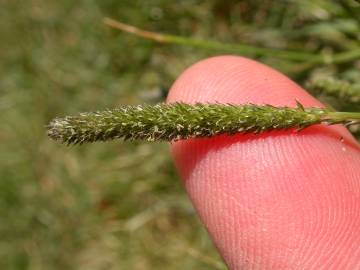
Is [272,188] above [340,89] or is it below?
below

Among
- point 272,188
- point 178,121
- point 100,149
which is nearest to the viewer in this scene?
point 178,121

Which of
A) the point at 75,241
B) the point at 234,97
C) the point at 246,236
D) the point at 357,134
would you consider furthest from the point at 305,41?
the point at 75,241

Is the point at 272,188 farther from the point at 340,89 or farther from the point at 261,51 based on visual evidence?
the point at 261,51

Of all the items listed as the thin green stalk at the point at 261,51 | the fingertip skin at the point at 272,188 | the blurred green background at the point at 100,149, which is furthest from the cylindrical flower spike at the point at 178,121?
the blurred green background at the point at 100,149

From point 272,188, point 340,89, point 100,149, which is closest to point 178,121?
point 272,188

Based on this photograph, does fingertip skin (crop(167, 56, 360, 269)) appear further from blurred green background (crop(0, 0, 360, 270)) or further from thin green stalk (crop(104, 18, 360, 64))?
blurred green background (crop(0, 0, 360, 270))

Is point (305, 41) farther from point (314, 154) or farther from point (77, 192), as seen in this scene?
point (77, 192)
